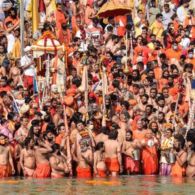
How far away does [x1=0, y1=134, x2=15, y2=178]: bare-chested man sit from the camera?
23.3m

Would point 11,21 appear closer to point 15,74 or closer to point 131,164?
point 15,74

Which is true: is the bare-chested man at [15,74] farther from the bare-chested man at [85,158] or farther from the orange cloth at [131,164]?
the orange cloth at [131,164]

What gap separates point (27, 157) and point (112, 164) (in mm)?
1673

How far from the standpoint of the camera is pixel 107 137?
2370 centimetres

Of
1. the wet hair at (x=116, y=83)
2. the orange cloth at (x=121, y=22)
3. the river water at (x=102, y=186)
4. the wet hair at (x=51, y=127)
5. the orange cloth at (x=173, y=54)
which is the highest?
the orange cloth at (x=121, y=22)

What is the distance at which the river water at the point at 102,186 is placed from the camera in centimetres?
2036

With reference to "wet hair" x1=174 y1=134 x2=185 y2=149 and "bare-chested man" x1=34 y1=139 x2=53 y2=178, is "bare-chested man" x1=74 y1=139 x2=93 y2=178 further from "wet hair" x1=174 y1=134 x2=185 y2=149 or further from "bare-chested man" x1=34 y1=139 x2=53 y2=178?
"wet hair" x1=174 y1=134 x2=185 y2=149

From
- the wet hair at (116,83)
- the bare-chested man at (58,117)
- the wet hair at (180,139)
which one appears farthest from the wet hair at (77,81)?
the wet hair at (180,139)

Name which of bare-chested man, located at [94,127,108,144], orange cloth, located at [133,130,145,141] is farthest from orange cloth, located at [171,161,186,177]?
bare-chested man, located at [94,127,108,144]

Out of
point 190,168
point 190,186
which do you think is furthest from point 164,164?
point 190,186

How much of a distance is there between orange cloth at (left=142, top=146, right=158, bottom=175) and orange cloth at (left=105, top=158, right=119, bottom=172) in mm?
549

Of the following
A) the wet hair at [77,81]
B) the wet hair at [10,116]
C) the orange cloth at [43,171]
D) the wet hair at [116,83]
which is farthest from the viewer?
the wet hair at [77,81]

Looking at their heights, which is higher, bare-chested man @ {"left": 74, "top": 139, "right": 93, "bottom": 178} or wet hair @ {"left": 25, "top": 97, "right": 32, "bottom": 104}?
wet hair @ {"left": 25, "top": 97, "right": 32, "bottom": 104}

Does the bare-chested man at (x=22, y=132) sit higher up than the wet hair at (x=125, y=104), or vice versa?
the wet hair at (x=125, y=104)
